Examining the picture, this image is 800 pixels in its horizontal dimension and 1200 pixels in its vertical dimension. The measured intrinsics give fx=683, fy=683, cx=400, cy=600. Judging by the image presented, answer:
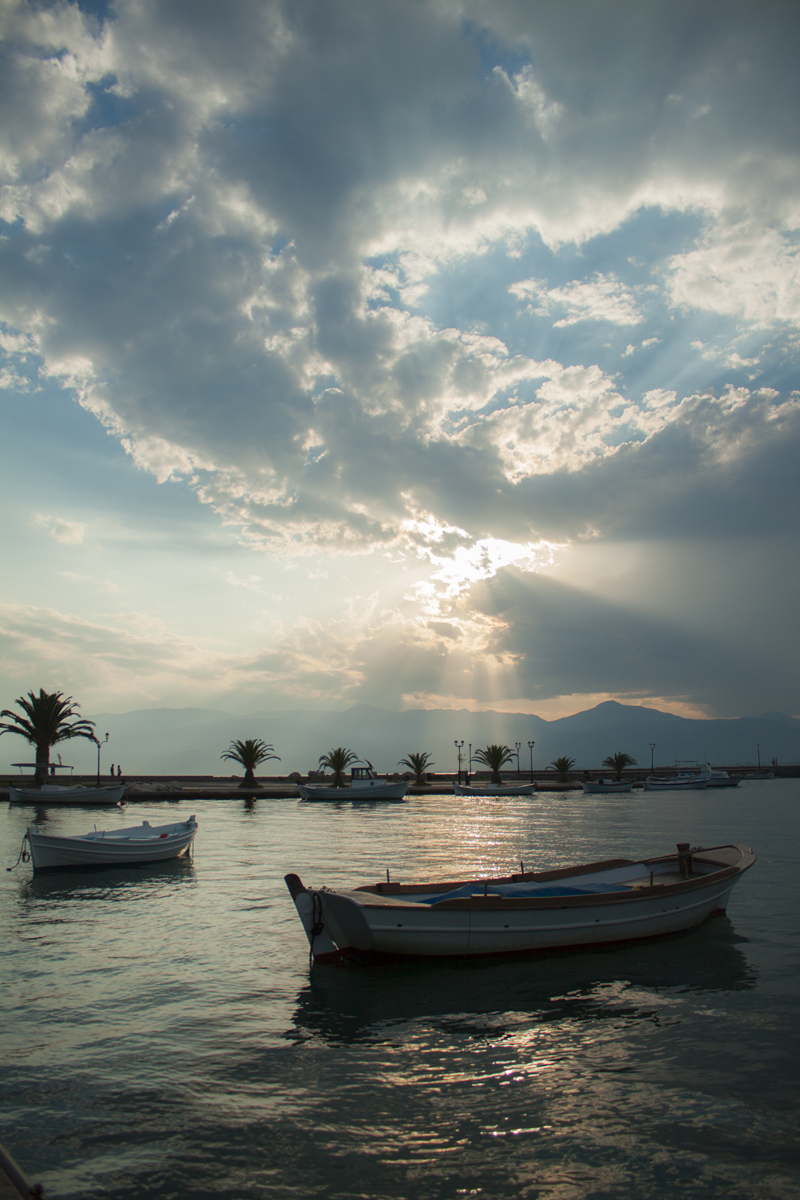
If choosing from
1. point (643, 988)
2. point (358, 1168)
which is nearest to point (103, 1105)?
point (358, 1168)

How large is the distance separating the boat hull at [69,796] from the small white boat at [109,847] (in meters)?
37.0

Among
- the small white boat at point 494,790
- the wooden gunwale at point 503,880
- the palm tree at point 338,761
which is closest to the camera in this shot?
the wooden gunwale at point 503,880

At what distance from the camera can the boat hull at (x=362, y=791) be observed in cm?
7369

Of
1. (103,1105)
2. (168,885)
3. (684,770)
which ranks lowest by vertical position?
(684,770)

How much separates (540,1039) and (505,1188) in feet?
12.8

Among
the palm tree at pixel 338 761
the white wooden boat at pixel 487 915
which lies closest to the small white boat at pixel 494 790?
the palm tree at pixel 338 761

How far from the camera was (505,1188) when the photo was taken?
6336mm

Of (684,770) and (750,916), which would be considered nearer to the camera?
(750,916)

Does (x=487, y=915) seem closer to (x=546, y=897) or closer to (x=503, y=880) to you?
(x=546, y=897)

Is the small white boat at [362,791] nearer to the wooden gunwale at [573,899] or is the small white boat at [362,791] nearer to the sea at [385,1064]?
the sea at [385,1064]

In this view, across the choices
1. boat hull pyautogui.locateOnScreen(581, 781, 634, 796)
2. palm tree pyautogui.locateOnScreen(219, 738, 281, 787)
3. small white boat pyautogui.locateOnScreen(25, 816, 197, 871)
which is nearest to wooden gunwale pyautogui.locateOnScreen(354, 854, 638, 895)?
small white boat pyautogui.locateOnScreen(25, 816, 197, 871)

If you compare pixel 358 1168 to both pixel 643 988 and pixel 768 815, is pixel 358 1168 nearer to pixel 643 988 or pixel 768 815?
pixel 643 988

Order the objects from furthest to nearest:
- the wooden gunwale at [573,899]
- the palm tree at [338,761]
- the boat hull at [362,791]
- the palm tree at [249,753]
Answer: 1. the palm tree at [338,761]
2. the palm tree at [249,753]
3. the boat hull at [362,791]
4. the wooden gunwale at [573,899]

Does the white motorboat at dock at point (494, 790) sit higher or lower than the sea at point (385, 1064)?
lower
